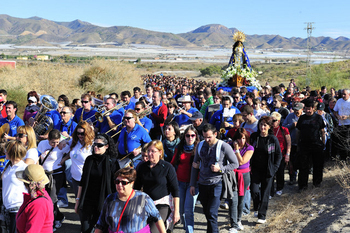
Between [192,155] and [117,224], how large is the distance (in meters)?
2.23

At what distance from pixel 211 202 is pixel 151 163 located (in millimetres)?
1059

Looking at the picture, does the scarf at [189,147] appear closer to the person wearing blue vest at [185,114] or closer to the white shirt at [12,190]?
the person wearing blue vest at [185,114]

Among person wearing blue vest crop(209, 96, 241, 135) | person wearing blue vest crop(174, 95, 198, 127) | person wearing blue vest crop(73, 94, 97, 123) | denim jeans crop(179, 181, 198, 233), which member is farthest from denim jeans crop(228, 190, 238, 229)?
person wearing blue vest crop(73, 94, 97, 123)

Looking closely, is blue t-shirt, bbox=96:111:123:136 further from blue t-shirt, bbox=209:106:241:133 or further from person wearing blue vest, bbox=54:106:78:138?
blue t-shirt, bbox=209:106:241:133

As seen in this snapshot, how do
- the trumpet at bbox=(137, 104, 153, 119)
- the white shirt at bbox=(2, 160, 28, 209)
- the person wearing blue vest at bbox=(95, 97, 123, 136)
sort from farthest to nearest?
the trumpet at bbox=(137, 104, 153, 119)
the person wearing blue vest at bbox=(95, 97, 123, 136)
the white shirt at bbox=(2, 160, 28, 209)

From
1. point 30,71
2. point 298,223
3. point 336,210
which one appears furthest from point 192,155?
point 30,71

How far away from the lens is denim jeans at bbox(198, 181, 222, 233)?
16.4 ft

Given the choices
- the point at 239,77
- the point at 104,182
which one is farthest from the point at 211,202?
the point at 239,77

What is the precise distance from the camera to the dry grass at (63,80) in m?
19.3

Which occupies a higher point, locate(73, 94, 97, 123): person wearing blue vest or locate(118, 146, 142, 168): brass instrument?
locate(73, 94, 97, 123): person wearing blue vest

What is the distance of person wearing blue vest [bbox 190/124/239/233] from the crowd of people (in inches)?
0.5

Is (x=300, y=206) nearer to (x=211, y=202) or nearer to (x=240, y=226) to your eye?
(x=240, y=226)

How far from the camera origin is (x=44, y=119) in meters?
7.38

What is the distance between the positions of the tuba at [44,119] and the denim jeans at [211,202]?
3.59 m
